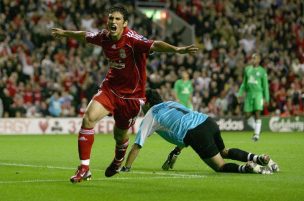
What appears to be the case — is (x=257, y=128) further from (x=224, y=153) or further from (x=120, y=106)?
(x=120, y=106)

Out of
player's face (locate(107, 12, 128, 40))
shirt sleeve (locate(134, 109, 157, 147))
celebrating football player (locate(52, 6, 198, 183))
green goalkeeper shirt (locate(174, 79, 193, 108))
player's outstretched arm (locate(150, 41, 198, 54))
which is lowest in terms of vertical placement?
green goalkeeper shirt (locate(174, 79, 193, 108))

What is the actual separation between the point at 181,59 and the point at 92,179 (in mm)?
19373

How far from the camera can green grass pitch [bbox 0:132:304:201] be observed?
8758 millimetres

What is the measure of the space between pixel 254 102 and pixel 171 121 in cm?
1118

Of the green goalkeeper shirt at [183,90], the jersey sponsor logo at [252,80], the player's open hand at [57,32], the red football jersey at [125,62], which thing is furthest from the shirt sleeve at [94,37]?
the green goalkeeper shirt at [183,90]

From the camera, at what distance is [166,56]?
97.6 feet

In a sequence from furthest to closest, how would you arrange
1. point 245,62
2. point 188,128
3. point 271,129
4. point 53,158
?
point 245,62 < point 271,129 < point 53,158 < point 188,128

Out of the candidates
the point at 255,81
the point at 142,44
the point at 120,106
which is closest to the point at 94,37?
the point at 142,44

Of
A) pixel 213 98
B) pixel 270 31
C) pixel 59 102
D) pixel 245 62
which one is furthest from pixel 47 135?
pixel 270 31

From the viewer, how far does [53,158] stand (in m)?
15.0

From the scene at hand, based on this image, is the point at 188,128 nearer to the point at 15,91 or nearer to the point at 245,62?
the point at 15,91

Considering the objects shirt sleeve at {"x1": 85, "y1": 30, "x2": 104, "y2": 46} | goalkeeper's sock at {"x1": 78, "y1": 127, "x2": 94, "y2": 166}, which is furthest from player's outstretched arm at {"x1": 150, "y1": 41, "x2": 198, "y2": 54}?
goalkeeper's sock at {"x1": 78, "y1": 127, "x2": 94, "y2": 166}

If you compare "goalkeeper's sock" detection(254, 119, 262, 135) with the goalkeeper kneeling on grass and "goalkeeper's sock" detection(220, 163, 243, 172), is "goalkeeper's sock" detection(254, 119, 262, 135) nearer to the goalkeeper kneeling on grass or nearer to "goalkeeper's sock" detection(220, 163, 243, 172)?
the goalkeeper kneeling on grass

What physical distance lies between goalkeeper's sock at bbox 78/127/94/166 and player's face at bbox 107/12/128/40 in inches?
51.9
